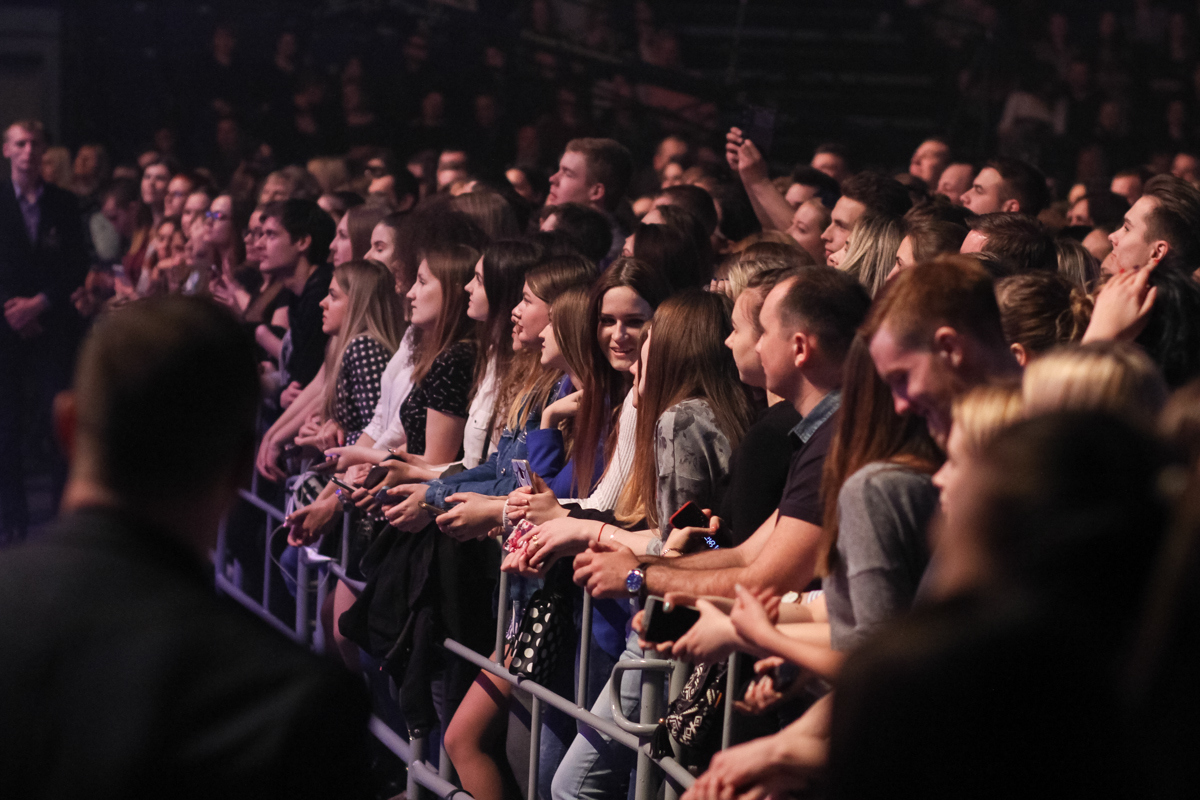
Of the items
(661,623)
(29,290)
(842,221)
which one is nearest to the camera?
(661,623)

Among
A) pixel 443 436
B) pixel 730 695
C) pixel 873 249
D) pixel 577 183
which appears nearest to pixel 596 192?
pixel 577 183

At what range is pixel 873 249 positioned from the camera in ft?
14.4

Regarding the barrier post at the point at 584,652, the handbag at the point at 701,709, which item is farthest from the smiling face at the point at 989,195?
the handbag at the point at 701,709

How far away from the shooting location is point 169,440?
1.52 metres

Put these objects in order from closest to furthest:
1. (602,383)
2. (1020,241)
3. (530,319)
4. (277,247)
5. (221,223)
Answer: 1. (602,383)
2. (1020,241)
3. (530,319)
4. (277,247)
5. (221,223)

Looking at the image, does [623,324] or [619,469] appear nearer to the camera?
[619,469]

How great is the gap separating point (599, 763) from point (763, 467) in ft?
2.89

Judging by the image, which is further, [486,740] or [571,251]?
[571,251]

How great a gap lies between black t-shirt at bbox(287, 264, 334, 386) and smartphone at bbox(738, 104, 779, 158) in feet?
6.27

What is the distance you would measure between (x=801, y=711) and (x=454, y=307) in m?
2.36

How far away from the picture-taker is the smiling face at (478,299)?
436 centimetres

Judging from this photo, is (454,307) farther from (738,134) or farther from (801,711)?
(801,711)

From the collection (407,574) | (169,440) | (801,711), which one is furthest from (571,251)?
(169,440)

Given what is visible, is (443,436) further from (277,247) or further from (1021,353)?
(277,247)
